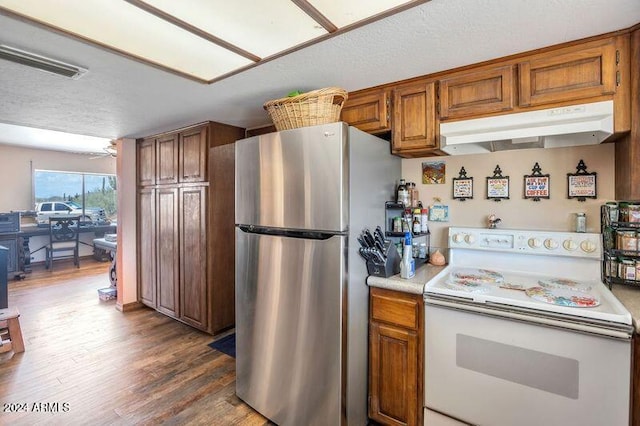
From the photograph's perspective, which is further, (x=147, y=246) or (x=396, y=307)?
(x=147, y=246)

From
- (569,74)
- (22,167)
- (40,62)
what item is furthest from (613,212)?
(22,167)

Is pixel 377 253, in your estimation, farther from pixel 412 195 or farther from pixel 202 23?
pixel 202 23

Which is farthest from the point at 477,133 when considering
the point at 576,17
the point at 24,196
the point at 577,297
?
the point at 24,196

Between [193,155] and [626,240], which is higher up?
[193,155]

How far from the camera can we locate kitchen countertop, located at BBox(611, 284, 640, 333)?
117 cm

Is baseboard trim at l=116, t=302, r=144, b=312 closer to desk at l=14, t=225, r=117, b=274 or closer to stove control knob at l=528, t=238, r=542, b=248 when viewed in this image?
desk at l=14, t=225, r=117, b=274

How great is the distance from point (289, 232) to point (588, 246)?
1.61 metres

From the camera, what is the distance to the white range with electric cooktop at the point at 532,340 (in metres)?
1.21

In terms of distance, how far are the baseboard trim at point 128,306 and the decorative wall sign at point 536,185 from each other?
4.20 metres

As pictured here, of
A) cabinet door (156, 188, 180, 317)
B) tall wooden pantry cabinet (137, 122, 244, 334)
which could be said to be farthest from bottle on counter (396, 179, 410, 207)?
cabinet door (156, 188, 180, 317)

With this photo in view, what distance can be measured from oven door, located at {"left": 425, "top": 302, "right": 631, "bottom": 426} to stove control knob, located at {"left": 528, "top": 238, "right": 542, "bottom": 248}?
1.94ft

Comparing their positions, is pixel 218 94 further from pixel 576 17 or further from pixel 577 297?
pixel 577 297

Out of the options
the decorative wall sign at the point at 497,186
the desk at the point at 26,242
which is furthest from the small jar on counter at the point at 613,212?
the desk at the point at 26,242

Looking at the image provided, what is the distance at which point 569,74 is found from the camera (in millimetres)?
1465
